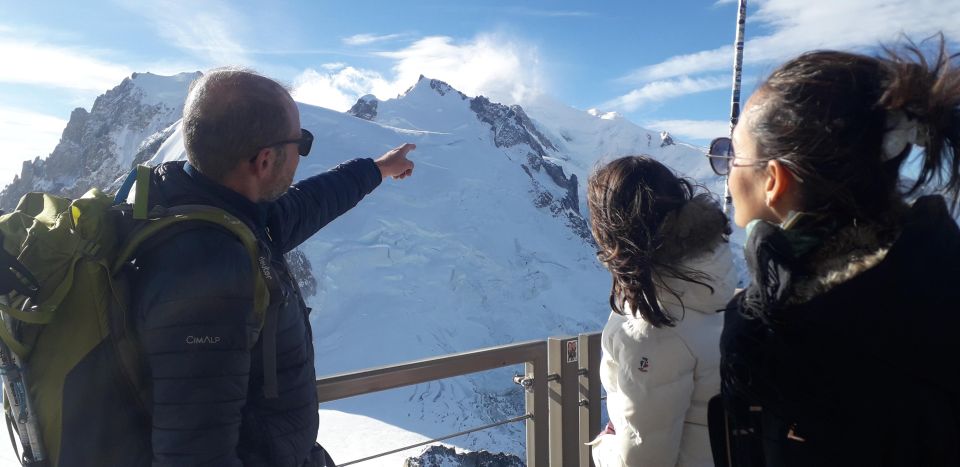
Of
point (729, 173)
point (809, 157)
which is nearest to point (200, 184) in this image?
point (729, 173)

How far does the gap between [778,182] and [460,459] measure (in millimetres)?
11689

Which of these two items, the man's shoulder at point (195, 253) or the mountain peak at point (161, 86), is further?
the mountain peak at point (161, 86)

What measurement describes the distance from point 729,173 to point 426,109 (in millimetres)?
56834

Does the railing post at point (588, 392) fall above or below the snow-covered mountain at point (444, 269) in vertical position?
below

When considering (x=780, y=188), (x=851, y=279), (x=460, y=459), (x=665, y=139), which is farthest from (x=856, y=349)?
(x=665, y=139)

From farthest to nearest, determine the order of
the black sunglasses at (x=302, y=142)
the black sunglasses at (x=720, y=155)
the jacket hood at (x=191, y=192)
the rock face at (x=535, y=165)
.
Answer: the rock face at (x=535, y=165) → the black sunglasses at (x=302, y=142) → the jacket hood at (x=191, y=192) → the black sunglasses at (x=720, y=155)

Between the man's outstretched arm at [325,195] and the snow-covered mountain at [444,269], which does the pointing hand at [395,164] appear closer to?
the man's outstretched arm at [325,195]

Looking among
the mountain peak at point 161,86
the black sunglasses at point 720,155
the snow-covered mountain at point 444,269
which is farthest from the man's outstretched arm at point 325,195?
the mountain peak at point 161,86

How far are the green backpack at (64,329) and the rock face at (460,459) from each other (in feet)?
34.4

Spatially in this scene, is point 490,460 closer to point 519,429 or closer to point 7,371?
point 7,371

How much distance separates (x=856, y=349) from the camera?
0.87 metres

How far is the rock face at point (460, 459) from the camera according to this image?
11.5 metres

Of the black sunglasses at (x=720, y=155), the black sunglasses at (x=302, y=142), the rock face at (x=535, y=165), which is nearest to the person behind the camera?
the black sunglasses at (x=720, y=155)

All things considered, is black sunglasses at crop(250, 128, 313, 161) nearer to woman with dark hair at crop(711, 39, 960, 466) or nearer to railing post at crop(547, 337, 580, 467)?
woman with dark hair at crop(711, 39, 960, 466)
